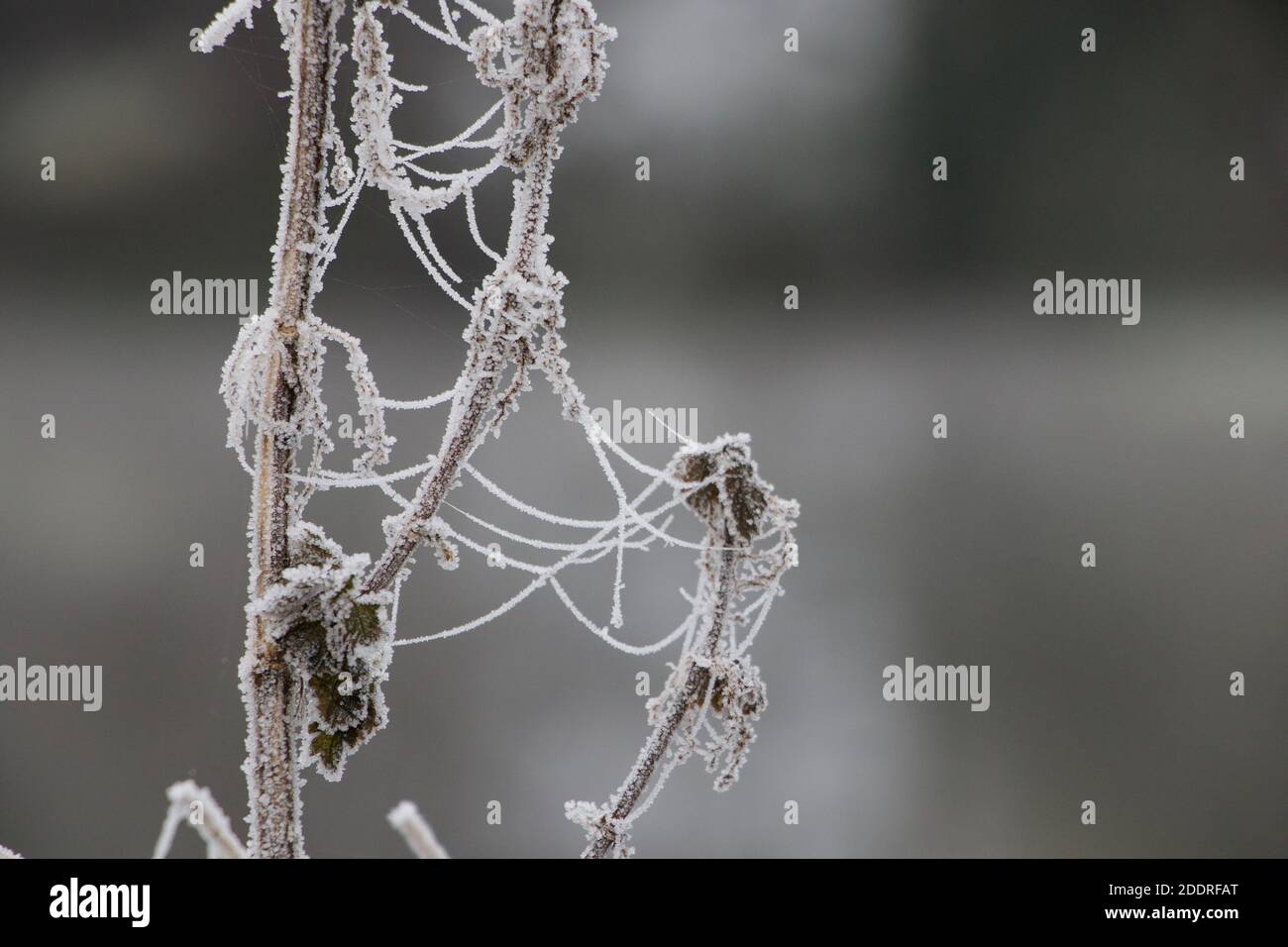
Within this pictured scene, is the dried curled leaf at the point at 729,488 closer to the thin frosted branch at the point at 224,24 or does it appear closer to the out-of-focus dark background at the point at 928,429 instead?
the thin frosted branch at the point at 224,24

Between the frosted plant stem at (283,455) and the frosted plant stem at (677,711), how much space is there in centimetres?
18

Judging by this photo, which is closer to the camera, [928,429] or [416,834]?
[416,834]

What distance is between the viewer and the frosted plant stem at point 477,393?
46 centimetres

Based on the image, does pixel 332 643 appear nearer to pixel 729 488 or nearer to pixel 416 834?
pixel 416 834

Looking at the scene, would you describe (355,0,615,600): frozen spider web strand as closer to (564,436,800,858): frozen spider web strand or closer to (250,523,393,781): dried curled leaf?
(250,523,393,781): dried curled leaf

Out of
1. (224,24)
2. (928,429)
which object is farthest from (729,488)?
(928,429)

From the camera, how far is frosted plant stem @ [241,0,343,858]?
43 cm

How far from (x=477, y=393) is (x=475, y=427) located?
18 mm

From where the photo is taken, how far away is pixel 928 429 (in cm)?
134

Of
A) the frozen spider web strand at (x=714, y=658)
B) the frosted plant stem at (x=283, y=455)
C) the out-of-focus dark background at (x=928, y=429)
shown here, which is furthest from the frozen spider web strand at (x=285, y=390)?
the out-of-focus dark background at (x=928, y=429)

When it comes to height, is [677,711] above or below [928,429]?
below
